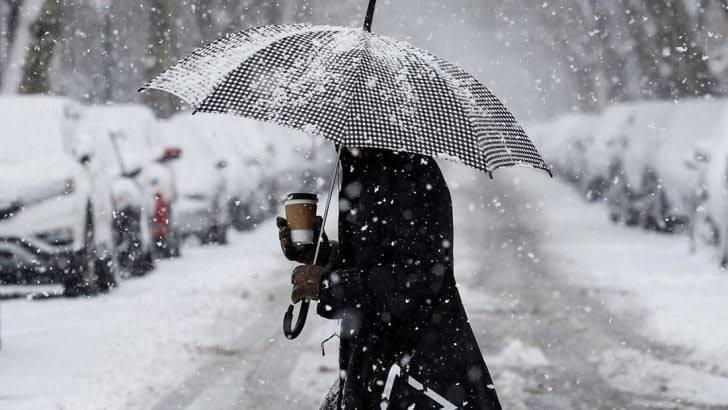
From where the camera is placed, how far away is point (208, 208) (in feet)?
48.0

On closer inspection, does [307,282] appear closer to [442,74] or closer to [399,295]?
[399,295]

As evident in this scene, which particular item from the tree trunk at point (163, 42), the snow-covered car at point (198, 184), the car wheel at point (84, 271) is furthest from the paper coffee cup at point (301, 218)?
the tree trunk at point (163, 42)

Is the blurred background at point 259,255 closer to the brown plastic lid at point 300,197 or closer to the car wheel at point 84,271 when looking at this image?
the car wheel at point 84,271

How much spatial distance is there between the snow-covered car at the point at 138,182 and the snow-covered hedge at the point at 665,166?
6.66 m

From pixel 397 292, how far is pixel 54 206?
7.10m

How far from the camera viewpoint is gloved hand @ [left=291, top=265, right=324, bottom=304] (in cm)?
310

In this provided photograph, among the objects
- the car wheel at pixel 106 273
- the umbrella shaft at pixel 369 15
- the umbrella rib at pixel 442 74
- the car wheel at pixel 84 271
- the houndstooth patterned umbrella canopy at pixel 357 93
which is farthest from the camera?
the car wheel at pixel 106 273

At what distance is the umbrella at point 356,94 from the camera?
325 centimetres

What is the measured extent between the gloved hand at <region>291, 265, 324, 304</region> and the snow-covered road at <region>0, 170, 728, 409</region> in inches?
143

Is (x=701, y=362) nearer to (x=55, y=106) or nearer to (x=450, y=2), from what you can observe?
(x=55, y=106)

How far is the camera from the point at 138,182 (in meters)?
11.6

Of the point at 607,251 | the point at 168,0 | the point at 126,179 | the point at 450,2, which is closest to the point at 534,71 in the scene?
the point at 450,2

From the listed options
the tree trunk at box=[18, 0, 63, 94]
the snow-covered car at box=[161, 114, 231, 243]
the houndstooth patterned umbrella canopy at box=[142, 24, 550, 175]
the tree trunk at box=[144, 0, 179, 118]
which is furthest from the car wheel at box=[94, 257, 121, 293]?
the tree trunk at box=[144, 0, 179, 118]

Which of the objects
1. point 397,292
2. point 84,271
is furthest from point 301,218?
point 84,271
